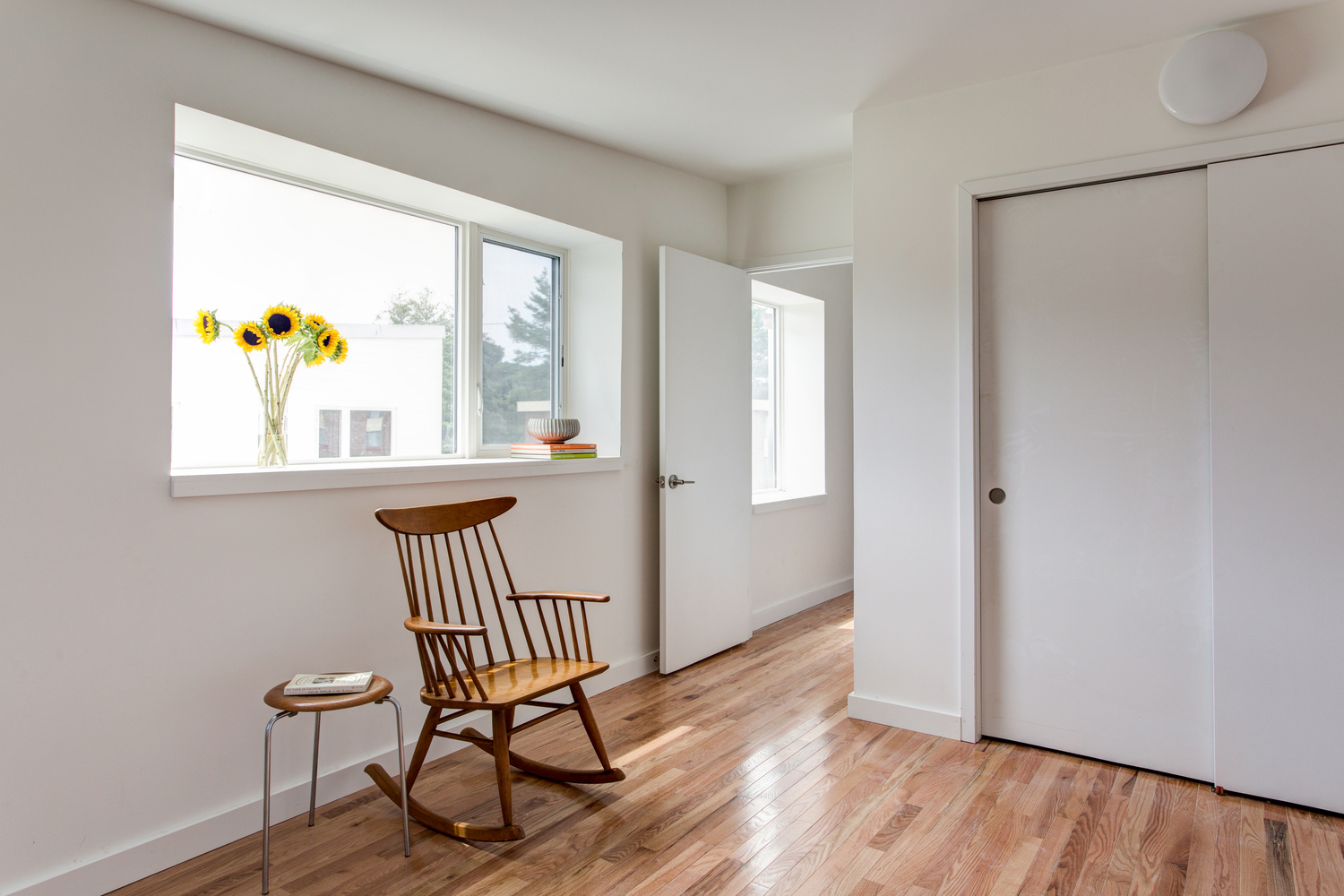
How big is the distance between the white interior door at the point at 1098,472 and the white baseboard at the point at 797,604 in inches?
71.9

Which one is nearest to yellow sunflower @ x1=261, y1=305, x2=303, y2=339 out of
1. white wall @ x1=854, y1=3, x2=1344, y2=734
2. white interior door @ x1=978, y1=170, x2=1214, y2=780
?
white wall @ x1=854, y1=3, x2=1344, y2=734

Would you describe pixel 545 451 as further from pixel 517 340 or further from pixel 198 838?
pixel 198 838

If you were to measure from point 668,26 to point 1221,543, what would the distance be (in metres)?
2.46

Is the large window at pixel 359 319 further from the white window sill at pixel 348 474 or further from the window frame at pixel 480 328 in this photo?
the white window sill at pixel 348 474

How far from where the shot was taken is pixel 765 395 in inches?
215

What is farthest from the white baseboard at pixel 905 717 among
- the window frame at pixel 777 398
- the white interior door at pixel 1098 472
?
the window frame at pixel 777 398

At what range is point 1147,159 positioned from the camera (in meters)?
2.64

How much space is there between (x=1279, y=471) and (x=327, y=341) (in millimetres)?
3170

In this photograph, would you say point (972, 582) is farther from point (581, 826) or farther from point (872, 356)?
point (581, 826)

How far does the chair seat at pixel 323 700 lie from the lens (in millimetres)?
2008

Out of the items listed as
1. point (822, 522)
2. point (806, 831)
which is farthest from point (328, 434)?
point (822, 522)

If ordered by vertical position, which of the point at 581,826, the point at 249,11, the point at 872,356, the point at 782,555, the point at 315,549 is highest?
the point at 249,11

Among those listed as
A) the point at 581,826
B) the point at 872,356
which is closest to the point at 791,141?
the point at 872,356

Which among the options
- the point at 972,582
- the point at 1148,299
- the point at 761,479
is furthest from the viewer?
the point at 761,479
